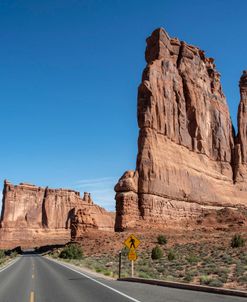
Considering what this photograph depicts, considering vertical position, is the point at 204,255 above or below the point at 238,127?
below

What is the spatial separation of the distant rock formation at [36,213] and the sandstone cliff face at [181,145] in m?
48.8

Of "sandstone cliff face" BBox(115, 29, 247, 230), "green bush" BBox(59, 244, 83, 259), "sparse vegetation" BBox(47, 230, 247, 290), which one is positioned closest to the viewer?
"sparse vegetation" BBox(47, 230, 247, 290)

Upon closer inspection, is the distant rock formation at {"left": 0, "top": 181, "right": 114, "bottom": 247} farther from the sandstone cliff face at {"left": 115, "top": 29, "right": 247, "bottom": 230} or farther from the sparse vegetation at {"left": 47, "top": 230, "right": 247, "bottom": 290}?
the sparse vegetation at {"left": 47, "top": 230, "right": 247, "bottom": 290}

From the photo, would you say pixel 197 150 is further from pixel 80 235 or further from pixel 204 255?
pixel 204 255

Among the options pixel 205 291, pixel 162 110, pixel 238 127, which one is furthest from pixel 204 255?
pixel 238 127

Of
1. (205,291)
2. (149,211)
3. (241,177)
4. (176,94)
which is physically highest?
(176,94)

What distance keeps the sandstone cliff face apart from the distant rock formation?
4879 centimetres

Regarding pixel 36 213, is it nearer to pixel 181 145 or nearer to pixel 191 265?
pixel 181 145

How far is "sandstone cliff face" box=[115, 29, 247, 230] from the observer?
190ft

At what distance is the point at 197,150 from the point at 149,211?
21.6 m

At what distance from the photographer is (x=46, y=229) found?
144625 millimetres

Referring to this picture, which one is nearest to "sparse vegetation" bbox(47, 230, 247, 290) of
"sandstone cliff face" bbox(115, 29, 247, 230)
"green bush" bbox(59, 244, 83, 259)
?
"green bush" bbox(59, 244, 83, 259)

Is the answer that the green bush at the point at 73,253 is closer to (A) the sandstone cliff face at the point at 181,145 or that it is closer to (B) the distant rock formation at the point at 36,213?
(A) the sandstone cliff face at the point at 181,145

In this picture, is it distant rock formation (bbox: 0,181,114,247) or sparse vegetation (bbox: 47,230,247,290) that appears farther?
distant rock formation (bbox: 0,181,114,247)
